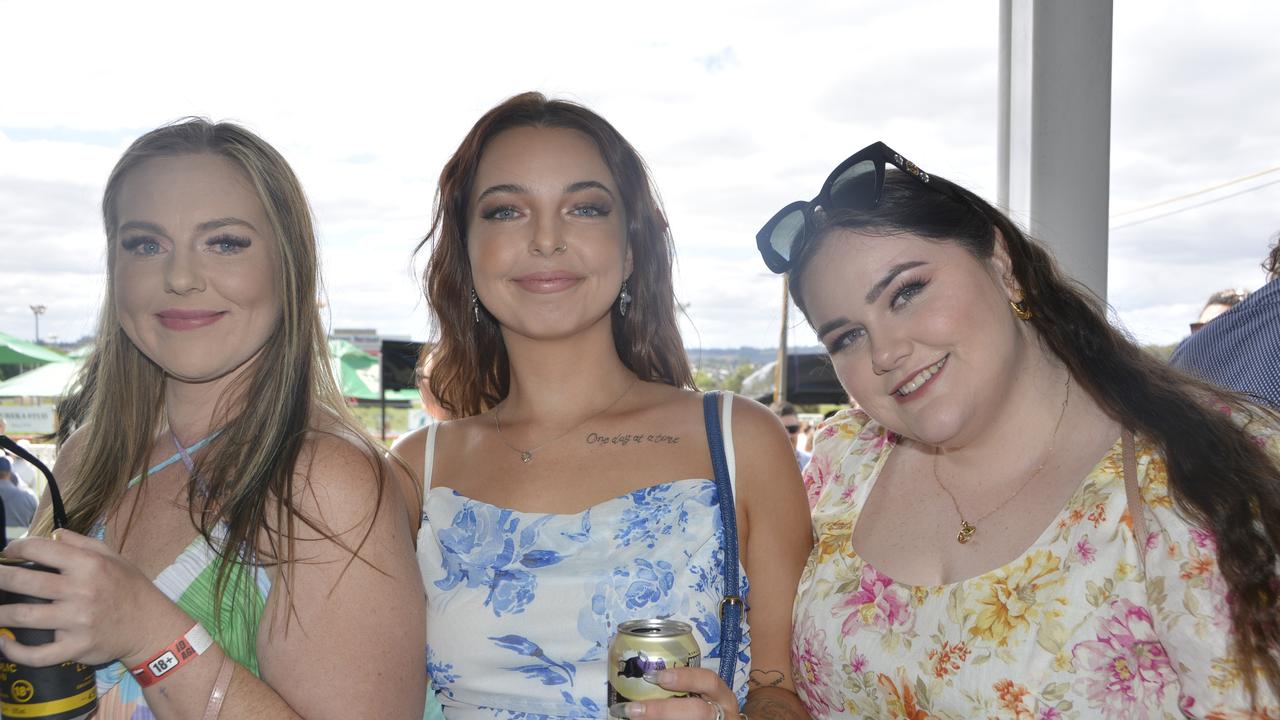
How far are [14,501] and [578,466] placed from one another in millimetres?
5087

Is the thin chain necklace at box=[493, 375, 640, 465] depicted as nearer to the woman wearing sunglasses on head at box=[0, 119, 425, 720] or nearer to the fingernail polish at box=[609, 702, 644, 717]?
the woman wearing sunglasses on head at box=[0, 119, 425, 720]

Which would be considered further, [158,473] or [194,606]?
[158,473]

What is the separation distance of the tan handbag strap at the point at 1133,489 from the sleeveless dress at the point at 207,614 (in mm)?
1257

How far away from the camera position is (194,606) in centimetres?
130

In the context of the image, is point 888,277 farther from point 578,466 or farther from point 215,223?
point 215,223

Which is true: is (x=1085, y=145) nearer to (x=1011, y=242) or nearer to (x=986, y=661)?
(x=1011, y=242)

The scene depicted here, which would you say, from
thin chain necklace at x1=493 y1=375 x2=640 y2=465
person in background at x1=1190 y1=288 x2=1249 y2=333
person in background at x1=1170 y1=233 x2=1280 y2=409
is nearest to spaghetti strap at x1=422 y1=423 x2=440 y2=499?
thin chain necklace at x1=493 y1=375 x2=640 y2=465

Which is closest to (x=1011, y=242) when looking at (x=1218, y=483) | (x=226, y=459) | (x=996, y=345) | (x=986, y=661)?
(x=996, y=345)

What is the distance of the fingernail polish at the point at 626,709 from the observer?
111cm

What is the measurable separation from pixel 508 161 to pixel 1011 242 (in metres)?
0.95

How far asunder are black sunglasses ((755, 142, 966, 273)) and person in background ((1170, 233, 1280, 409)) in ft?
2.07

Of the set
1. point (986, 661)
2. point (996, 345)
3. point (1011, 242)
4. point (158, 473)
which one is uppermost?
point (1011, 242)

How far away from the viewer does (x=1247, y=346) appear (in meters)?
1.70

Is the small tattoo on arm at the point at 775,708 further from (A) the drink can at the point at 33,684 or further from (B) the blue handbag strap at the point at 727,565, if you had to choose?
(A) the drink can at the point at 33,684
